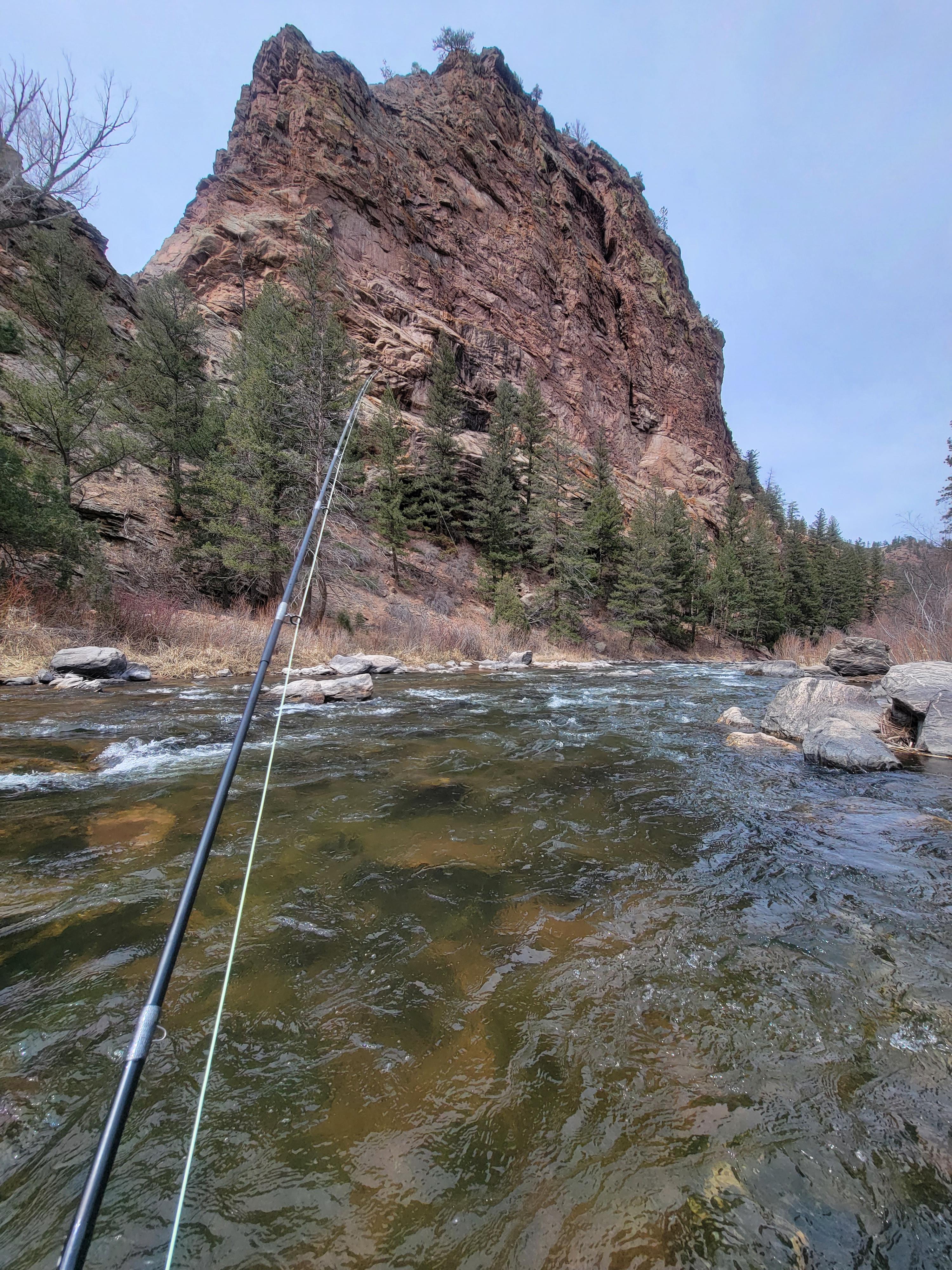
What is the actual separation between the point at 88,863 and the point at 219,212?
3239 cm

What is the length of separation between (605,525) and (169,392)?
19962mm

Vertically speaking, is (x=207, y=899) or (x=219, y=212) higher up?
(x=219, y=212)

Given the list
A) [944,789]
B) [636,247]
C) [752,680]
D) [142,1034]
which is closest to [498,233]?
[636,247]

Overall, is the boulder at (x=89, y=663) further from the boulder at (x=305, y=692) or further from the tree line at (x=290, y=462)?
the tree line at (x=290, y=462)

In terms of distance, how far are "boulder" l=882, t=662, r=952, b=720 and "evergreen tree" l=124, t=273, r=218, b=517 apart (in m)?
18.0

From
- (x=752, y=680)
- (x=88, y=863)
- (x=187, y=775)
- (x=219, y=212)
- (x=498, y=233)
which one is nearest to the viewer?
(x=88, y=863)

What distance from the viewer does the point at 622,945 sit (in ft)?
6.80

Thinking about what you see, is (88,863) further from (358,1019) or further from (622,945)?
Answer: (622,945)

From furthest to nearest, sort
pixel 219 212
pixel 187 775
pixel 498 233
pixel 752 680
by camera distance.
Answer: pixel 498 233, pixel 219 212, pixel 752 680, pixel 187 775

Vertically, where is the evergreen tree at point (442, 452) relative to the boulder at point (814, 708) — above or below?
above

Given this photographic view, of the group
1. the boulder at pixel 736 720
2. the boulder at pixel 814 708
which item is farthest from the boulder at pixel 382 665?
the boulder at pixel 814 708

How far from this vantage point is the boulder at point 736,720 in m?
6.82

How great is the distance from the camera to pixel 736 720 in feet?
22.7

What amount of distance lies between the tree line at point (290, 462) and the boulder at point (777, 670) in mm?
6950
